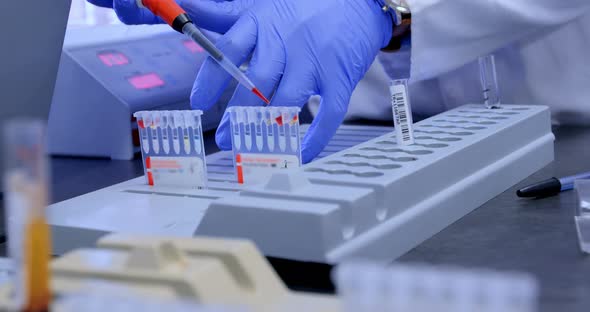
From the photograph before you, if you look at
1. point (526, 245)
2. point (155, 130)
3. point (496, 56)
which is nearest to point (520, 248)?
point (526, 245)

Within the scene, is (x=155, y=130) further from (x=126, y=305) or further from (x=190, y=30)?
(x=126, y=305)

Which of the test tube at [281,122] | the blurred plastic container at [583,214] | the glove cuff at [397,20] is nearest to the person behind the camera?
the blurred plastic container at [583,214]

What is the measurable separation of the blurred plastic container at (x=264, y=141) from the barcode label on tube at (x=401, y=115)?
0.47 ft

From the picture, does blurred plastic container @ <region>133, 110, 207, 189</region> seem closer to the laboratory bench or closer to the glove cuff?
the laboratory bench

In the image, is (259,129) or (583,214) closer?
(583,214)

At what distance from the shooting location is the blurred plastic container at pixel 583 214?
0.80 metres

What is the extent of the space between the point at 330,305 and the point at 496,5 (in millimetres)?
1035

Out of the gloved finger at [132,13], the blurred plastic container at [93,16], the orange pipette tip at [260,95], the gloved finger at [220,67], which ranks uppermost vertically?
the blurred plastic container at [93,16]

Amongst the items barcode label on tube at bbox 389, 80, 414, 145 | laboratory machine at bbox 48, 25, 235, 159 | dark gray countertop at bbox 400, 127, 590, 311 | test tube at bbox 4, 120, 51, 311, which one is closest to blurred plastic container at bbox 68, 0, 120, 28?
laboratory machine at bbox 48, 25, 235, 159

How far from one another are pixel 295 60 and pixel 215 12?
158 millimetres

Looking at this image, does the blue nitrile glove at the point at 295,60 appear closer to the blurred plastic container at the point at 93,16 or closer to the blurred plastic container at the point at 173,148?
the blurred plastic container at the point at 173,148

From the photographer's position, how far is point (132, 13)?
1302mm

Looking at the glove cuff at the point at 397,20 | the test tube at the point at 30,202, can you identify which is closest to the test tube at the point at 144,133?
the glove cuff at the point at 397,20

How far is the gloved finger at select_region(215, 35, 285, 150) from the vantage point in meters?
1.21
